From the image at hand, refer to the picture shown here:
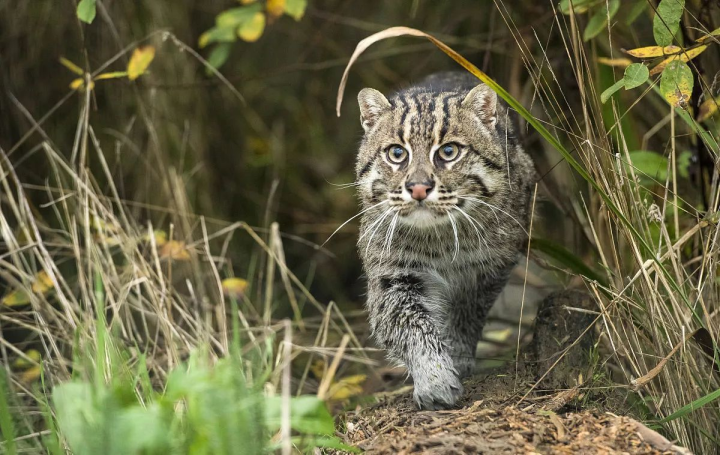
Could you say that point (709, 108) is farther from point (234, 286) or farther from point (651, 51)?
point (234, 286)

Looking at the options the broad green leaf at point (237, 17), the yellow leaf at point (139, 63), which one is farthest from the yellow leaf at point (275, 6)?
the yellow leaf at point (139, 63)

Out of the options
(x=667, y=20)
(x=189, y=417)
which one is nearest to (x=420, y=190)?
(x=667, y=20)

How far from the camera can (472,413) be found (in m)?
4.35

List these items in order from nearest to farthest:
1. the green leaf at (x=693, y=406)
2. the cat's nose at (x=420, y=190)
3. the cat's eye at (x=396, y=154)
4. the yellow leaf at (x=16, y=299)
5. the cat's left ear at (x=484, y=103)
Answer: the green leaf at (x=693, y=406) < the cat's nose at (x=420, y=190) < the cat's eye at (x=396, y=154) < the cat's left ear at (x=484, y=103) < the yellow leaf at (x=16, y=299)

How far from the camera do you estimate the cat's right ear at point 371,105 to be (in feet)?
18.0

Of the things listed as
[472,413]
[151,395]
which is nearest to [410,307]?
[472,413]

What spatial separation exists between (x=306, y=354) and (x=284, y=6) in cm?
346

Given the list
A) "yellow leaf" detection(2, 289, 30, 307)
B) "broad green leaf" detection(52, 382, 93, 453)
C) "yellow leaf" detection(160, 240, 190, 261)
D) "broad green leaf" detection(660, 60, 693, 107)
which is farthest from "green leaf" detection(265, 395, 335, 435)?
"yellow leaf" detection(2, 289, 30, 307)

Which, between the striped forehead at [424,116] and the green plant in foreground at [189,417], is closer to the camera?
the green plant in foreground at [189,417]

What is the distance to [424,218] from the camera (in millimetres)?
4902

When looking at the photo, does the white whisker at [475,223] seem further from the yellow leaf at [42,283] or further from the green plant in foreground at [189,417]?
the yellow leaf at [42,283]

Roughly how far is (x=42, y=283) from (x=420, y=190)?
10.1ft

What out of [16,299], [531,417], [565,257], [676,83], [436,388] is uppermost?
[676,83]

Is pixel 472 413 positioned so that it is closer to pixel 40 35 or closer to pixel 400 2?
pixel 40 35
